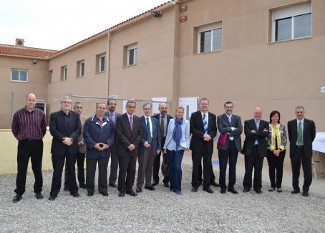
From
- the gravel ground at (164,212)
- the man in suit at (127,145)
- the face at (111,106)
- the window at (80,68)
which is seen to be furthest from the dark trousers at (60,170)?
the window at (80,68)

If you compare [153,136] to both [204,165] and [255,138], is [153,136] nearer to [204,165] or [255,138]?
[204,165]

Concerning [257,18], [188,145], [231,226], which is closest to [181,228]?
[231,226]

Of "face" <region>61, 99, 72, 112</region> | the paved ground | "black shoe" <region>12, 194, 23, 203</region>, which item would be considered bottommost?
the paved ground

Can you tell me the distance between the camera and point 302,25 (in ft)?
35.0

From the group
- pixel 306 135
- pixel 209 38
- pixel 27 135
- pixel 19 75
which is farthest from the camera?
pixel 19 75

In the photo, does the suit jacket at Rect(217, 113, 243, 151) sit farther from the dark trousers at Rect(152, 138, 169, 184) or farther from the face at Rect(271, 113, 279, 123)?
the dark trousers at Rect(152, 138, 169, 184)

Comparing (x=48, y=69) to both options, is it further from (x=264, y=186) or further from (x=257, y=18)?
(x=264, y=186)

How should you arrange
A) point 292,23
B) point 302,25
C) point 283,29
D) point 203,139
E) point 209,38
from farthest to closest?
point 209,38 → point 283,29 → point 292,23 → point 302,25 → point 203,139

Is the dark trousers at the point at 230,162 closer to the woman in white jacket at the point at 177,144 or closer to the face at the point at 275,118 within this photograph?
the woman in white jacket at the point at 177,144

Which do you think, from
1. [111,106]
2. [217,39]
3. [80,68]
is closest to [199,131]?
[111,106]

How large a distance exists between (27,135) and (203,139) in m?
3.20

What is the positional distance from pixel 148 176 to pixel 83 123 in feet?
5.38

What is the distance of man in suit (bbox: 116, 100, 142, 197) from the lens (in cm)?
685

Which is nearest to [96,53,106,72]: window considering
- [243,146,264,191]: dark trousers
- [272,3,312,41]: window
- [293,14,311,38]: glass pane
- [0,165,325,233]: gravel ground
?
[272,3,312,41]: window
